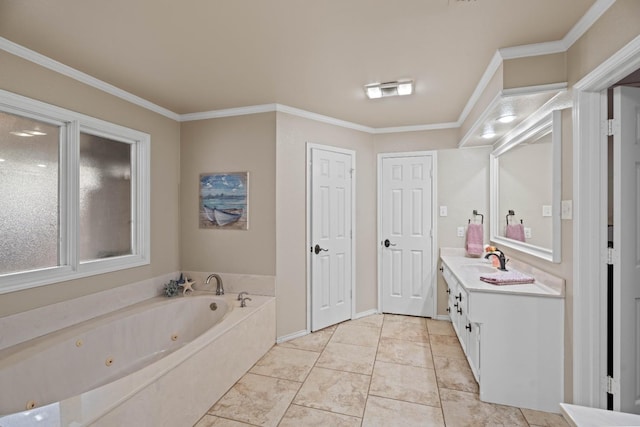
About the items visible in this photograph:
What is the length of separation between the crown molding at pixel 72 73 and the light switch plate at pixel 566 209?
138 inches

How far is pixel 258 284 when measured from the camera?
310 cm

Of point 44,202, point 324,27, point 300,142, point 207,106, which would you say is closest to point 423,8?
point 324,27

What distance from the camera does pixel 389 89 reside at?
8.59 ft

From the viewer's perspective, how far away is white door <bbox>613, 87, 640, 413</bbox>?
1.68 m

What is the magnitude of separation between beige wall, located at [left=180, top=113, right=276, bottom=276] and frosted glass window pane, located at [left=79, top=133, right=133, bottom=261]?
0.61 meters

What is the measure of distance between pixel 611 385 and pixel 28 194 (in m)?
3.81

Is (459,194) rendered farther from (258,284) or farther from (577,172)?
(258,284)

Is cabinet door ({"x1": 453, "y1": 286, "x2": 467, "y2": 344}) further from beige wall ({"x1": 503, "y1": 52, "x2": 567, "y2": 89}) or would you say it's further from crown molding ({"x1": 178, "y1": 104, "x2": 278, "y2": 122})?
crown molding ({"x1": 178, "y1": 104, "x2": 278, "y2": 122})

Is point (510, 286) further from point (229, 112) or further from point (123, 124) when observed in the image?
point (123, 124)

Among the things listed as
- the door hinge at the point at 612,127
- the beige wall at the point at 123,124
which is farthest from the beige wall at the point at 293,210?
the door hinge at the point at 612,127

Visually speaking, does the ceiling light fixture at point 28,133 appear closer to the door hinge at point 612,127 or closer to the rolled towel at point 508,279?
the rolled towel at point 508,279

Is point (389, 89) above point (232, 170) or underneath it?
above

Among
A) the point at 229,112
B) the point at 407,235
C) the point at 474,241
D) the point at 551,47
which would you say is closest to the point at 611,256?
the point at 551,47

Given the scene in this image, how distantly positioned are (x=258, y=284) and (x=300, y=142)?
5.05 ft
